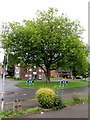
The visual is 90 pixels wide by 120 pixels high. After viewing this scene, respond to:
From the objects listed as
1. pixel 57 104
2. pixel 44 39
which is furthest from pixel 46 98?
pixel 44 39

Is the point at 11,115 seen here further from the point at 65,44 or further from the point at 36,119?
the point at 65,44

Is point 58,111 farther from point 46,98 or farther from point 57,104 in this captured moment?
point 46,98

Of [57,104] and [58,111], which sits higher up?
[57,104]

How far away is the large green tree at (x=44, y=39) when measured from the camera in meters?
21.5

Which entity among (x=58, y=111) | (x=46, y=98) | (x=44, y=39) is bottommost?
(x=58, y=111)

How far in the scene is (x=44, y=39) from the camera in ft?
72.6

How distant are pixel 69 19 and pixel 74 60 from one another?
7.84m

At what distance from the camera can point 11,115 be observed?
6.19m

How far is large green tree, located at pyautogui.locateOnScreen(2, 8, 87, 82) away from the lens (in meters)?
21.5

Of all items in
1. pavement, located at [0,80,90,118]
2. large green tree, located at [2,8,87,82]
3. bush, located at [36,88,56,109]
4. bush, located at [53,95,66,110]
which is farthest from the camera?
large green tree, located at [2,8,87,82]

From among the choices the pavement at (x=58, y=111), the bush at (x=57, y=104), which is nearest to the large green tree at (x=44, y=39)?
the pavement at (x=58, y=111)

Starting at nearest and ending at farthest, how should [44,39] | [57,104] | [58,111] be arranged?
[58,111] < [57,104] < [44,39]

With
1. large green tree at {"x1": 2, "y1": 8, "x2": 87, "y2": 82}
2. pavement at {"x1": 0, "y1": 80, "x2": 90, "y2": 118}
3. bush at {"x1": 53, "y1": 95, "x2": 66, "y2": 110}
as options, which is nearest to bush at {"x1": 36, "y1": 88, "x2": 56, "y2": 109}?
bush at {"x1": 53, "y1": 95, "x2": 66, "y2": 110}

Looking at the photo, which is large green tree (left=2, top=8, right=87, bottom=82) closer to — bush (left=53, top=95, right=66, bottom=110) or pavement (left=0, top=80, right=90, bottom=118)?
pavement (left=0, top=80, right=90, bottom=118)
